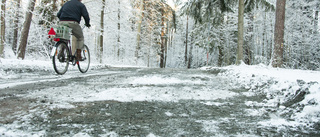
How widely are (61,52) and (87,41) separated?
113 ft

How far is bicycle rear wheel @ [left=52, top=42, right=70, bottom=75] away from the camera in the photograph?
15.6 ft

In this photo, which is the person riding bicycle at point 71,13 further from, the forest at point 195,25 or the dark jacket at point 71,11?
the forest at point 195,25

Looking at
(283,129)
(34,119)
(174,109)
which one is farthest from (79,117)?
(283,129)

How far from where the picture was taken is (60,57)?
16.5 feet

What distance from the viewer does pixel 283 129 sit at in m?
1.50

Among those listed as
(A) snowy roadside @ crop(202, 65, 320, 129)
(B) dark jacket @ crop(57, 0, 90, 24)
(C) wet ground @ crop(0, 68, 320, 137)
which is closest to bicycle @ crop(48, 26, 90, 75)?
(B) dark jacket @ crop(57, 0, 90, 24)

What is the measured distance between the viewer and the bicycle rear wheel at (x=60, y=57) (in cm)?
477

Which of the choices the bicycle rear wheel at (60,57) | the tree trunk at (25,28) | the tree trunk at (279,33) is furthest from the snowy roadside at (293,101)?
the tree trunk at (25,28)

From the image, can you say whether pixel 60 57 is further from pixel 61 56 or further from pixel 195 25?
pixel 195 25

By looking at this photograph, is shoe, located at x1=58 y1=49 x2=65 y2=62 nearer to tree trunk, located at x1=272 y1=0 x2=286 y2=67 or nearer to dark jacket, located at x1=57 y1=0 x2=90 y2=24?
dark jacket, located at x1=57 y1=0 x2=90 y2=24

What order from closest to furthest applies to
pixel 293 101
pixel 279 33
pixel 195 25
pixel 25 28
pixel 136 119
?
pixel 136 119, pixel 293 101, pixel 279 33, pixel 25 28, pixel 195 25

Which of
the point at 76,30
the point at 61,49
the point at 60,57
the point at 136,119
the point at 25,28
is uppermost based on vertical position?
the point at 25,28

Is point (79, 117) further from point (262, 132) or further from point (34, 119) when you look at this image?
point (262, 132)

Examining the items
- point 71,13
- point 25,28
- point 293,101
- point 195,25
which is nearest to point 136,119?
point 293,101
